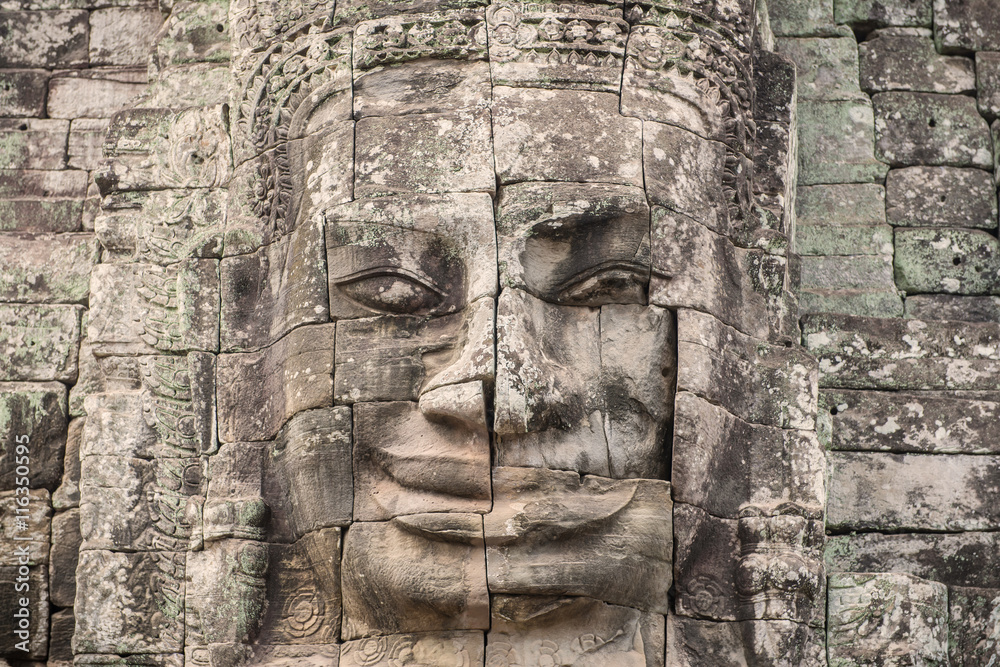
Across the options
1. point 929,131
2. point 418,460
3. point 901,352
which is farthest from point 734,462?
point 929,131

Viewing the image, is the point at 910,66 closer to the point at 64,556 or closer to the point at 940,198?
the point at 940,198

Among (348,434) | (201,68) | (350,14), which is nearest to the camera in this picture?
(348,434)

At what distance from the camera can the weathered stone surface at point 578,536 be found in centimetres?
797

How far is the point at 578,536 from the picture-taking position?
26.5 ft

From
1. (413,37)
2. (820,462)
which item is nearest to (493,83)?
(413,37)

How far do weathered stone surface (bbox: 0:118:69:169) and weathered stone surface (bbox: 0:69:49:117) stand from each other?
0.20 ft

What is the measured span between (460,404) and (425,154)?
54.0 inches

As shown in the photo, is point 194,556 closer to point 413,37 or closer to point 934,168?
point 413,37

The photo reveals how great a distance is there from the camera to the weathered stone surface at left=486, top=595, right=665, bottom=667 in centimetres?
803

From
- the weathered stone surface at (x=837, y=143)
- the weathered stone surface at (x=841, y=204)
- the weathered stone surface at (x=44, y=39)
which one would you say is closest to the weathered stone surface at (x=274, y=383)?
the weathered stone surface at (x=44, y=39)

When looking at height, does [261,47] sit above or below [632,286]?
above

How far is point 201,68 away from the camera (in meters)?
9.87

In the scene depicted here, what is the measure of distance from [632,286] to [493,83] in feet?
4.19

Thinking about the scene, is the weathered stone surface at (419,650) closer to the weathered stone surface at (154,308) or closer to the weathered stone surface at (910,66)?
the weathered stone surface at (154,308)
